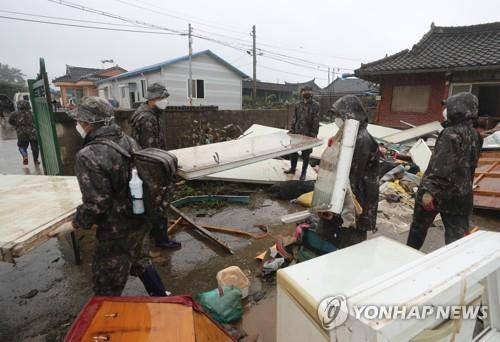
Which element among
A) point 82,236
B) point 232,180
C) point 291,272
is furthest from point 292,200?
point 291,272

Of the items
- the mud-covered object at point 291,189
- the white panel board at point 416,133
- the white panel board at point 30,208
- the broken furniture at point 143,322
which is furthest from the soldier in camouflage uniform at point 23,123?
the white panel board at point 416,133

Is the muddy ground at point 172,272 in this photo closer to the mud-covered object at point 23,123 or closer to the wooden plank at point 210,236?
the wooden plank at point 210,236

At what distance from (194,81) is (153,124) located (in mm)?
15372

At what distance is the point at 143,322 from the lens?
4.26ft

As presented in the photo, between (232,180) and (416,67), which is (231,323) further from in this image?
(416,67)

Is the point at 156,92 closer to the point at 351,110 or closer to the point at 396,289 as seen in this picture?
the point at 351,110

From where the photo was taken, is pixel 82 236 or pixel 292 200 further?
pixel 292 200

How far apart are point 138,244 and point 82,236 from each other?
2206 millimetres

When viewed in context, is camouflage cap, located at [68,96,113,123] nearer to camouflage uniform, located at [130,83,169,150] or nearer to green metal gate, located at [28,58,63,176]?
camouflage uniform, located at [130,83,169,150]

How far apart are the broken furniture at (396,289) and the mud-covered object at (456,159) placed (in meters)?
1.17

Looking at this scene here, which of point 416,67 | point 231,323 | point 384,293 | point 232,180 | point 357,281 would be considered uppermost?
point 416,67

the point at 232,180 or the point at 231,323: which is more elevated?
the point at 232,180

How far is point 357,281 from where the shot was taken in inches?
53.9

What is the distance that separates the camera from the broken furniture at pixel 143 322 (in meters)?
1.23
